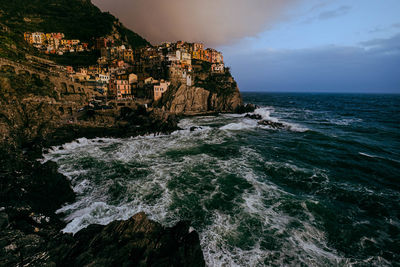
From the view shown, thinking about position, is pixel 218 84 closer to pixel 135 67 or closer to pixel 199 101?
pixel 199 101

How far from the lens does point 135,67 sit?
8719cm

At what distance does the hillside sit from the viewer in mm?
112500

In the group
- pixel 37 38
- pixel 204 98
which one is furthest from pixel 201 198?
pixel 37 38

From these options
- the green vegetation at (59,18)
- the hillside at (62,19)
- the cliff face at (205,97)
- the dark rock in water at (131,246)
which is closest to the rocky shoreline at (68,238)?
the dark rock in water at (131,246)

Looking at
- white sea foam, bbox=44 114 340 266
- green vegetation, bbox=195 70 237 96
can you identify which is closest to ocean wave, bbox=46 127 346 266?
white sea foam, bbox=44 114 340 266

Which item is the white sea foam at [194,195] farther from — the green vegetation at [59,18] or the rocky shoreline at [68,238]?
the green vegetation at [59,18]

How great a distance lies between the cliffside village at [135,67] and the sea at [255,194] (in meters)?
35.3

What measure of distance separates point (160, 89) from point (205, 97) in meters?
22.6

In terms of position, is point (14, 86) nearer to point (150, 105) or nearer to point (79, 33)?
point (150, 105)

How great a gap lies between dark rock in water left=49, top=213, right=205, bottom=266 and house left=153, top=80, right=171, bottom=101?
5842cm

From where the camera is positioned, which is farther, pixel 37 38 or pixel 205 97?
pixel 37 38

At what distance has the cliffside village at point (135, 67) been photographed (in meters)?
67.1

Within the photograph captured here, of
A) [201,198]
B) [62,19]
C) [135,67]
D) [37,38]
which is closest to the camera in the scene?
[201,198]

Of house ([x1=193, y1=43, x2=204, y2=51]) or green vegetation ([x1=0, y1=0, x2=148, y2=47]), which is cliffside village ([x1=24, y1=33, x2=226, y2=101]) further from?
green vegetation ([x1=0, y1=0, x2=148, y2=47])
